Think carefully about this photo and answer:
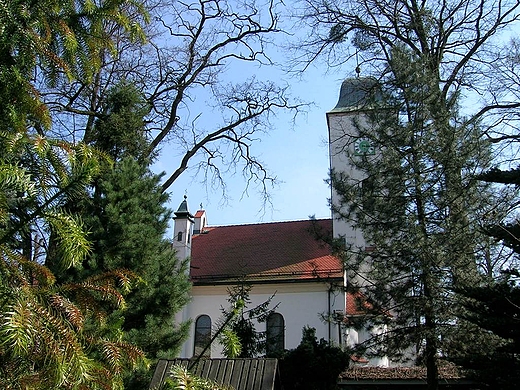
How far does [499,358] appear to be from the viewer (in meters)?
9.32

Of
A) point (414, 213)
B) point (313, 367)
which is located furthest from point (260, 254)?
point (414, 213)

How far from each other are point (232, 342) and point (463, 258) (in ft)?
25.2

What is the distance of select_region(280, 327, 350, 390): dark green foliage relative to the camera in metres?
13.0

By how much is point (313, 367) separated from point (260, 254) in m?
10.5

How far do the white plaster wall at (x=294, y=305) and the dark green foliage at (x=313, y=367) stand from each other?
21.1ft

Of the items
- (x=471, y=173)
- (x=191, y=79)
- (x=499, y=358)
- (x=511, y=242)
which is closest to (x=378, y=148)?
(x=471, y=173)

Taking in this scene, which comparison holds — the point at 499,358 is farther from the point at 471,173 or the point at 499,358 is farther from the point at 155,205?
the point at 155,205

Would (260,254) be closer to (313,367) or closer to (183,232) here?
(183,232)

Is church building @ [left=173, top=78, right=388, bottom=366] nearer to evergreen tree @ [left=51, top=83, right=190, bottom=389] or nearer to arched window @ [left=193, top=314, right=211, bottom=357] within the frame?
arched window @ [left=193, top=314, right=211, bottom=357]

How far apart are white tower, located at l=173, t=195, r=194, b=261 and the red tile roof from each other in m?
0.86

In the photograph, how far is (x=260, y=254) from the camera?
76.4ft

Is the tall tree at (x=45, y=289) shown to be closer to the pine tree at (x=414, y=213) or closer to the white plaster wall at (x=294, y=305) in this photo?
the pine tree at (x=414, y=213)

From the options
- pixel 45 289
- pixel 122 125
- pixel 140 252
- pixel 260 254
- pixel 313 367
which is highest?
pixel 122 125

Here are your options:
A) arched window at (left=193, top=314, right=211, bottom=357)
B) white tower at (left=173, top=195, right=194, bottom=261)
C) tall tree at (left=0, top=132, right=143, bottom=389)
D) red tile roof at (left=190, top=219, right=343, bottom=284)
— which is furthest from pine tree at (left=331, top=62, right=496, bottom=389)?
white tower at (left=173, top=195, right=194, bottom=261)
